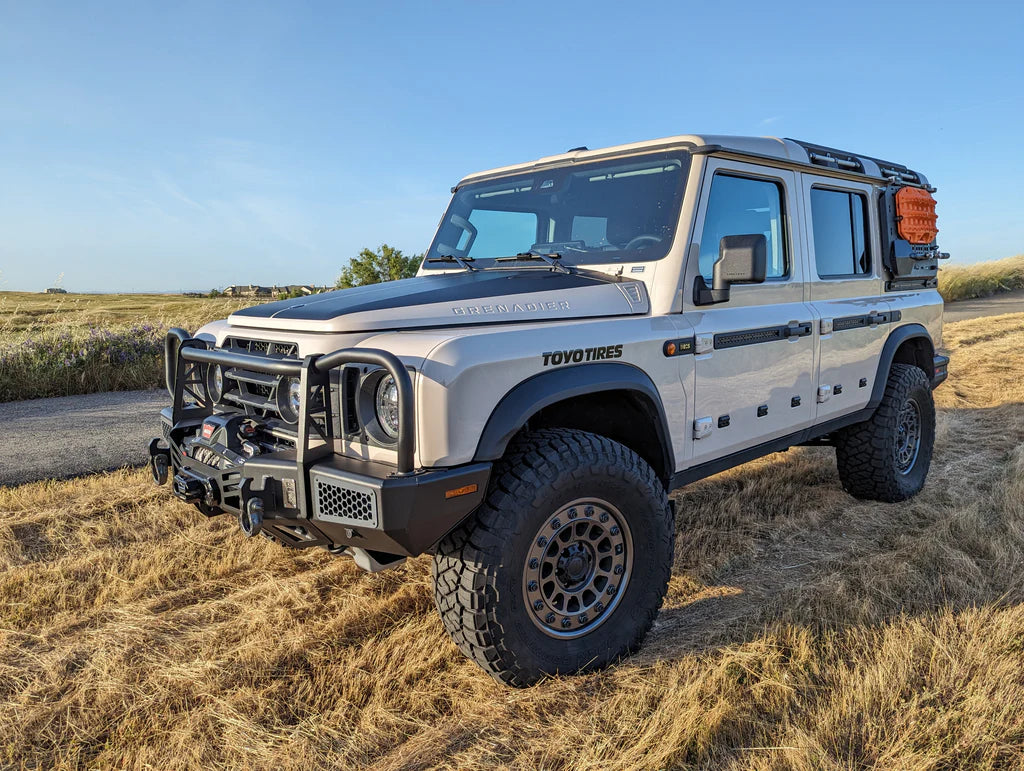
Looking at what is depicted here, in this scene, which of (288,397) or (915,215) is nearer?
(288,397)

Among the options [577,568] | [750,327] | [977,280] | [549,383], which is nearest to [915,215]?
[750,327]

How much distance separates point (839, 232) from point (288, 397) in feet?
11.5

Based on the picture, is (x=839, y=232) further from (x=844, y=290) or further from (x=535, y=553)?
(x=535, y=553)

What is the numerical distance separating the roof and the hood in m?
0.74

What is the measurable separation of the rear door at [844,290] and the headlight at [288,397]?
2909mm

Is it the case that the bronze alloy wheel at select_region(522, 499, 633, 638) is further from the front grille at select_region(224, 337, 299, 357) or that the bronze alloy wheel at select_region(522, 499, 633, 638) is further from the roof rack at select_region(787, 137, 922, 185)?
the roof rack at select_region(787, 137, 922, 185)

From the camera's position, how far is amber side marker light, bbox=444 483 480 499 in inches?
91.8

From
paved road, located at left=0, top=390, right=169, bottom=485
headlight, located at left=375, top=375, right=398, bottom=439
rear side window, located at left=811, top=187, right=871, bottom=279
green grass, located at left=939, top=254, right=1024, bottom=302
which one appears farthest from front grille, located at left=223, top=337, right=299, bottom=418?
green grass, located at left=939, top=254, right=1024, bottom=302

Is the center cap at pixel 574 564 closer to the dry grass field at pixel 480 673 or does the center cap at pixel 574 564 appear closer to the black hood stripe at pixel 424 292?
the dry grass field at pixel 480 673

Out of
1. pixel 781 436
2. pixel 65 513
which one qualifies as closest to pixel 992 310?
pixel 781 436

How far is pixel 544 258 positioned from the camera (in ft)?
11.3

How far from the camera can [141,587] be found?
3486 mm

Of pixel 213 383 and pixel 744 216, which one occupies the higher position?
pixel 744 216

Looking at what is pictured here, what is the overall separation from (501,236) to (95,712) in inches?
110
